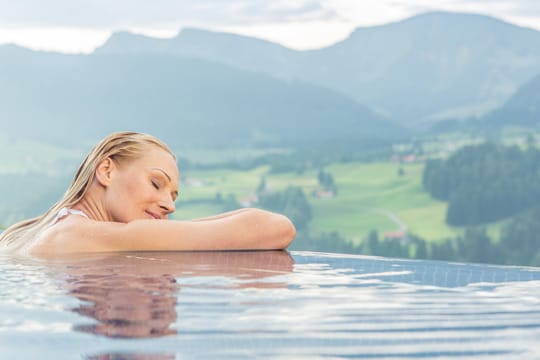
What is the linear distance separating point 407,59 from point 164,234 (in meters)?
158

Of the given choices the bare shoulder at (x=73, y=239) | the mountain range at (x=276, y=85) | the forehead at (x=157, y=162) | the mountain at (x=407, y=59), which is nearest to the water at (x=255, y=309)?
the bare shoulder at (x=73, y=239)

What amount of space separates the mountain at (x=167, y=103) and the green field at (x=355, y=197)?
2282 cm

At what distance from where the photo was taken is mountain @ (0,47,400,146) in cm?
11544

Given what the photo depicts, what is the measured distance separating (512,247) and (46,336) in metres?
68.8

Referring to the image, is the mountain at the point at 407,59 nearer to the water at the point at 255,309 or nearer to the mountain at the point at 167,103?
the mountain at the point at 167,103

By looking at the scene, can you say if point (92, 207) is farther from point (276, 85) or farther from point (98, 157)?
point (276, 85)

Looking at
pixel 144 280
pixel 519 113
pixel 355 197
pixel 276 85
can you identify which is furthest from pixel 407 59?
pixel 144 280

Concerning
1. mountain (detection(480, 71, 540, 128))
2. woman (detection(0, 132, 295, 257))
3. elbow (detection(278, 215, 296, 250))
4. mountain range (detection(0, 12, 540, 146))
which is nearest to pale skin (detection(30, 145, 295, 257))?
woman (detection(0, 132, 295, 257))

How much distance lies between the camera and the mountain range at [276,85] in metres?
118

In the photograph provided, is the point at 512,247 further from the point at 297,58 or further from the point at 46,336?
the point at 297,58

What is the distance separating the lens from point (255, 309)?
237 centimetres

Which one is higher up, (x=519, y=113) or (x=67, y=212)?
(x=519, y=113)

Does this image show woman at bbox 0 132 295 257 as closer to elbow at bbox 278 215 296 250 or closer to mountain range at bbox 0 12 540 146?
elbow at bbox 278 215 296 250

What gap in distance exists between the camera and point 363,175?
8638 centimetres
